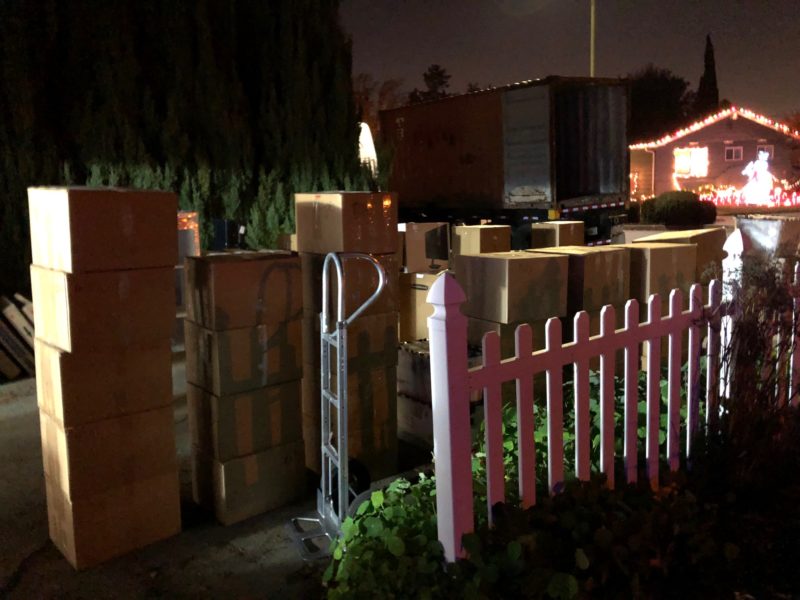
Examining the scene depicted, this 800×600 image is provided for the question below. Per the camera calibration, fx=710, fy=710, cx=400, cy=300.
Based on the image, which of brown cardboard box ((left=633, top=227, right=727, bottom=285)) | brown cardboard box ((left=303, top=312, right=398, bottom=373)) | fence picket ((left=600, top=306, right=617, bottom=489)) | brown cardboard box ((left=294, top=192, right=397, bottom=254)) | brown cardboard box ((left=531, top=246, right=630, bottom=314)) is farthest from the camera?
brown cardboard box ((left=633, top=227, right=727, bottom=285))

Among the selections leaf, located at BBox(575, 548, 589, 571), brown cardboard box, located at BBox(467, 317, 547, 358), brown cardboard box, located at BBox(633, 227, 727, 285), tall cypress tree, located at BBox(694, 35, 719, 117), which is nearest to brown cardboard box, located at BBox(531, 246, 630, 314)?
brown cardboard box, located at BBox(467, 317, 547, 358)

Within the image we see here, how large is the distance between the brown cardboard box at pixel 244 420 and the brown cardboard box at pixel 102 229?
77cm

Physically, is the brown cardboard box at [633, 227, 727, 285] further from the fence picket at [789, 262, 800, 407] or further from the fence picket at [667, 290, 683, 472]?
the fence picket at [667, 290, 683, 472]

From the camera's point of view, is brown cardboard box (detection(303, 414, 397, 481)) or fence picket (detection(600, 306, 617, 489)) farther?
brown cardboard box (detection(303, 414, 397, 481))

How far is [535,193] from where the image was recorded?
13.4 m

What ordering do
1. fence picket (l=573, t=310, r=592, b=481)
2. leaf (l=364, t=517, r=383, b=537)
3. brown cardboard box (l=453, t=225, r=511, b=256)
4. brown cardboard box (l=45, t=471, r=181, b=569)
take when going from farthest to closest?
brown cardboard box (l=453, t=225, r=511, b=256)
brown cardboard box (l=45, t=471, r=181, b=569)
fence picket (l=573, t=310, r=592, b=481)
leaf (l=364, t=517, r=383, b=537)

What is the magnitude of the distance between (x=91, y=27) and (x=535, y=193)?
26.1ft

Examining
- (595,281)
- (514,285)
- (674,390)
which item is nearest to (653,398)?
(674,390)

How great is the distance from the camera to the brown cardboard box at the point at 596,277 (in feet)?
13.9

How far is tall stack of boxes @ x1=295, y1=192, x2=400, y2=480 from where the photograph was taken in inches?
156

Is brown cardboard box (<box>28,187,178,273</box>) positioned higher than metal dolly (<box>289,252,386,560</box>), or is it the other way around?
brown cardboard box (<box>28,187,178,273</box>)

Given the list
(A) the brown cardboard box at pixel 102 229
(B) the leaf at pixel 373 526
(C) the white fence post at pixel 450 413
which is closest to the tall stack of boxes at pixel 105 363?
(A) the brown cardboard box at pixel 102 229

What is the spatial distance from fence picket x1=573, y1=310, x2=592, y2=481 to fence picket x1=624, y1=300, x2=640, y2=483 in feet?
1.07

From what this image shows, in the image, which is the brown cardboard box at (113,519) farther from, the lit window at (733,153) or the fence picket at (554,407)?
the lit window at (733,153)
